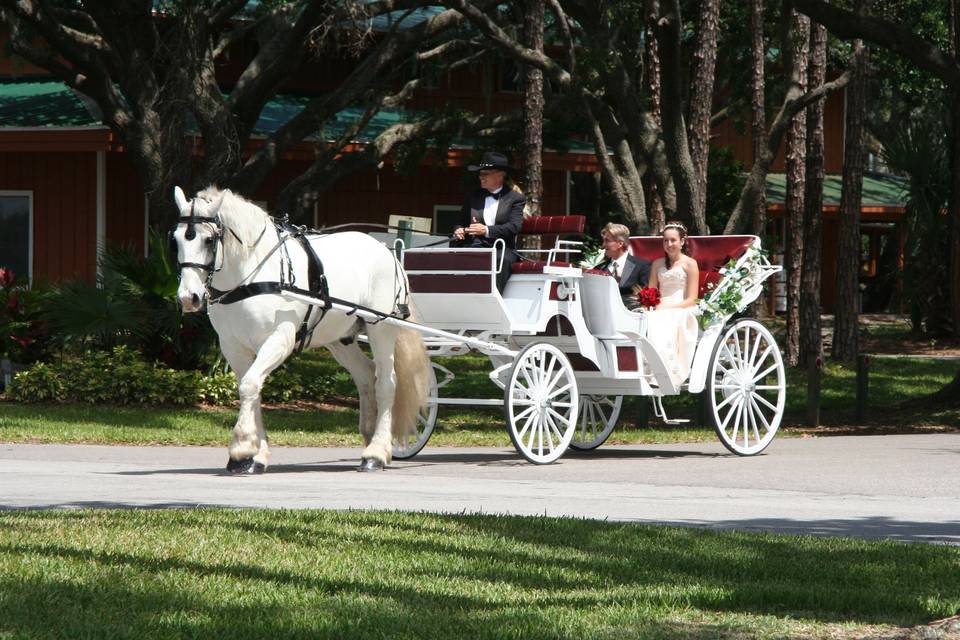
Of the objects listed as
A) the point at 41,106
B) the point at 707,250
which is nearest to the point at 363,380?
the point at 707,250

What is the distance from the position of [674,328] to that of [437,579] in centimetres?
738

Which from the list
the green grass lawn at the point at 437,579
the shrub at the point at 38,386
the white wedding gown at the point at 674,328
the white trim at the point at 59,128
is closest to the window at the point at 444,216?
the white trim at the point at 59,128

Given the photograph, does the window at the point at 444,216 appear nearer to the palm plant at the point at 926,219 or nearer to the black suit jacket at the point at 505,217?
the palm plant at the point at 926,219

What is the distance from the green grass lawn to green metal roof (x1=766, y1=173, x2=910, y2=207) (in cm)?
2890

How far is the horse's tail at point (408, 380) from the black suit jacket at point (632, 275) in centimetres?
246

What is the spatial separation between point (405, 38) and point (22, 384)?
25.7 feet

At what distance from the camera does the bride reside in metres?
13.5

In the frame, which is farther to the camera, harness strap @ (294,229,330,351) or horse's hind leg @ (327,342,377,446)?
horse's hind leg @ (327,342,377,446)

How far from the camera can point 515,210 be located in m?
13.1

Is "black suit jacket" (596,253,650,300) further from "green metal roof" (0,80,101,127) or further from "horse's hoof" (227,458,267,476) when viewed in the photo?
"green metal roof" (0,80,101,127)

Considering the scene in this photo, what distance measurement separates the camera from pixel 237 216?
11234 mm

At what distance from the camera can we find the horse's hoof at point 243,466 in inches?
445

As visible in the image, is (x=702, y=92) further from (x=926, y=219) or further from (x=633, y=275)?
(x=926, y=219)

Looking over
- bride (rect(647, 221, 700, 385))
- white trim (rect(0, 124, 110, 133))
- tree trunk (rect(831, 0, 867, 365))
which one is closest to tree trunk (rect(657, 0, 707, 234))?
bride (rect(647, 221, 700, 385))
